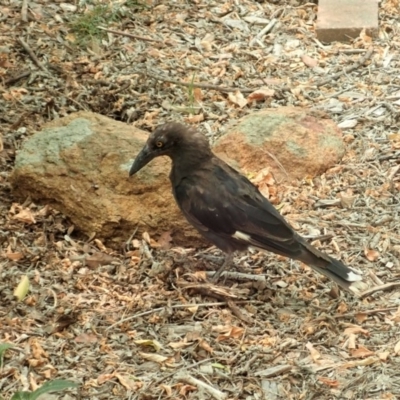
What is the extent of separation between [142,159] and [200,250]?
2.12ft

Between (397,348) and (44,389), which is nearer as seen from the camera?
(44,389)

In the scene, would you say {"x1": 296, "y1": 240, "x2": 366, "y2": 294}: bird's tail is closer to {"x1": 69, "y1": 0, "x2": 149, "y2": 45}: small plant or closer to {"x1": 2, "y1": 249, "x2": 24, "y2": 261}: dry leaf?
{"x1": 2, "y1": 249, "x2": 24, "y2": 261}: dry leaf

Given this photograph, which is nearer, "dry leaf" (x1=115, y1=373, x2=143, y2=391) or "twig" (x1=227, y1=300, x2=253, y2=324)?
"dry leaf" (x1=115, y1=373, x2=143, y2=391)

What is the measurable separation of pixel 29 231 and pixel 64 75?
5.31ft

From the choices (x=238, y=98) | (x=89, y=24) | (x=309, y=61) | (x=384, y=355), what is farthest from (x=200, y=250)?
(x=89, y=24)

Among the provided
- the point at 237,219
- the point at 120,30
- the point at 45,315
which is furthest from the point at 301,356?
the point at 120,30

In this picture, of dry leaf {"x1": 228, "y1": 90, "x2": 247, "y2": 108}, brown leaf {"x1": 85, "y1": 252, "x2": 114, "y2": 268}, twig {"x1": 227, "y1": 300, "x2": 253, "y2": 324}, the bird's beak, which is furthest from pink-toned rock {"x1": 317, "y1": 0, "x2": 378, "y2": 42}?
twig {"x1": 227, "y1": 300, "x2": 253, "y2": 324}

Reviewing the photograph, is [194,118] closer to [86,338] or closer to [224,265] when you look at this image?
[224,265]

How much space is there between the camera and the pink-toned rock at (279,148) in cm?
565

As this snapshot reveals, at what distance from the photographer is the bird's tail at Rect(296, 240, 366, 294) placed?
4621mm

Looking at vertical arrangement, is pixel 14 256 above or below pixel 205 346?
below

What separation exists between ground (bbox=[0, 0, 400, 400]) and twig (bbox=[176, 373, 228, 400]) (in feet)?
0.04

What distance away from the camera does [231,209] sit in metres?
4.82

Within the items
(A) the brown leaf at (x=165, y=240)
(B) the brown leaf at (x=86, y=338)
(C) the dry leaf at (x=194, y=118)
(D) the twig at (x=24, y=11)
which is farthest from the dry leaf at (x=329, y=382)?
(D) the twig at (x=24, y=11)
